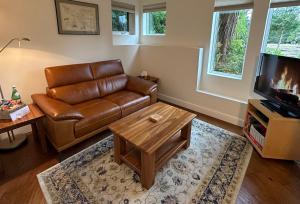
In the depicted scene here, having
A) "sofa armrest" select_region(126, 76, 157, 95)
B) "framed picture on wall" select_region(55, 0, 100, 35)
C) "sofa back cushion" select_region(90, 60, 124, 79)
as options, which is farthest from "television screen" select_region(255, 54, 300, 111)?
"framed picture on wall" select_region(55, 0, 100, 35)

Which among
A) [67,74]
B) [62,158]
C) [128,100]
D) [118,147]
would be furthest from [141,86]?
[62,158]

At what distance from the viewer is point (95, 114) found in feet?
7.36

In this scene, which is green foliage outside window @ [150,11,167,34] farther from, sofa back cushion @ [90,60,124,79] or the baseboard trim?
the baseboard trim

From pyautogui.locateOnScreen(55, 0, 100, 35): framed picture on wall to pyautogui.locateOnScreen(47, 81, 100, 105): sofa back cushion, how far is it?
870mm

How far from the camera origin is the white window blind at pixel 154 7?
3551 mm

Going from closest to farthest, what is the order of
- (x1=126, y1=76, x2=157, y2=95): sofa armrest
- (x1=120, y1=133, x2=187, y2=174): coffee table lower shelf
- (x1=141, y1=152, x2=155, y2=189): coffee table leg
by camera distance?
1. (x1=141, y1=152, x2=155, y2=189): coffee table leg
2. (x1=120, y1=133, x2=187, y2=174): coffee table lower shelf
3. (x1=126, y1=76, x2=157, y2=95): sofa armrest

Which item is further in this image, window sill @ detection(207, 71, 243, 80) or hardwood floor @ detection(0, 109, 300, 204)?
window sill @ detection(207, 71, 243, 80)

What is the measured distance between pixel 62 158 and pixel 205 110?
243 centimetres

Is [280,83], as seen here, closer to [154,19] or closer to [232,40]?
[232,40]

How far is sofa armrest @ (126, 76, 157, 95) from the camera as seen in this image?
2.98 meters

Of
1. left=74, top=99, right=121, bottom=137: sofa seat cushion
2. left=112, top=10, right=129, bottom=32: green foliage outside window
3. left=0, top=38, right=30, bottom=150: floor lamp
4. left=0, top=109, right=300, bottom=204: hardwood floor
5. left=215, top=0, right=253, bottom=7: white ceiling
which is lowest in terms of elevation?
left=0, top=109, right=300, bottom=204: hardwood floor

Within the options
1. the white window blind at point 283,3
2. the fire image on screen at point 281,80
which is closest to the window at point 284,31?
the white window blind at point 283,3

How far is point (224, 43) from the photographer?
3.00 metres

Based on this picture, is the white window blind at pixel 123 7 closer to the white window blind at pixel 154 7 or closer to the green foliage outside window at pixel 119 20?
the green foliage outside window at pixel 119 20
